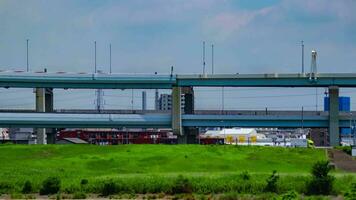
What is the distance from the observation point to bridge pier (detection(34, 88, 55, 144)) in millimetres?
93688

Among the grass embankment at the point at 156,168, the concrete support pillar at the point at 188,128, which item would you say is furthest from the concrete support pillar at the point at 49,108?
the grass embankment at the point at 156,168

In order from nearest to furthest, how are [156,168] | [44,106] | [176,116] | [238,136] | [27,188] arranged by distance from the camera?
1. [27,188]
2. [156,168]
3. [176,116]
4. [44,106]
5. [238,136]

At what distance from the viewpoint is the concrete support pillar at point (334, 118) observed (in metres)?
84.1

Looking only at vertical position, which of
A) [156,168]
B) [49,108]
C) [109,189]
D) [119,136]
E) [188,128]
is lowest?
[119,136]

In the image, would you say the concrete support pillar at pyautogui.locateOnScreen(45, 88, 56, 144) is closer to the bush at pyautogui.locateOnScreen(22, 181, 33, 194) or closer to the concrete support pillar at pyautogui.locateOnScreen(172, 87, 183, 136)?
the concrete support pillar at pyautogui.locateOnScreen(172, 87, 183, 136)

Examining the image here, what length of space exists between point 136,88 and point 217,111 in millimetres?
28451

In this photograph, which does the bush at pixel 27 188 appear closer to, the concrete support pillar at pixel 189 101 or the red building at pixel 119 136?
the concrete support pillar at pixel 189 101

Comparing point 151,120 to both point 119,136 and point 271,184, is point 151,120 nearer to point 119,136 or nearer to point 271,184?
point 119,136

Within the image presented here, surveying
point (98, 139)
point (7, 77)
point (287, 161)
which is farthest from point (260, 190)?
point (98, 139)

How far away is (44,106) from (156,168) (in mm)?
56214

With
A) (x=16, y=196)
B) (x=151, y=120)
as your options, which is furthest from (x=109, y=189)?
(x=151, y=120)

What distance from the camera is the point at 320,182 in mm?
28625

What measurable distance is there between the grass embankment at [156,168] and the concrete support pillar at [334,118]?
3246 centimetres

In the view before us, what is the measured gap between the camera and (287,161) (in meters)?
45.2
